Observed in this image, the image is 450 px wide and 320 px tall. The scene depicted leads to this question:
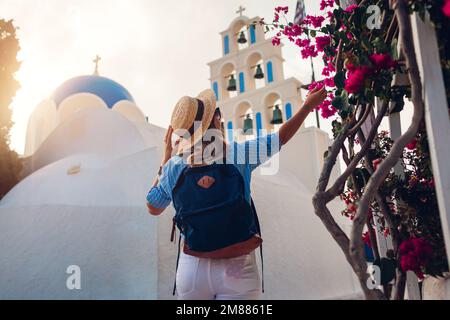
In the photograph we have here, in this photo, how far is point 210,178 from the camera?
58.7 inches

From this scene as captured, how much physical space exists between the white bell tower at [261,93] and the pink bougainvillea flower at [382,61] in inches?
286

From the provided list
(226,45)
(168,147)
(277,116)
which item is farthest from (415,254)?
(226,45)

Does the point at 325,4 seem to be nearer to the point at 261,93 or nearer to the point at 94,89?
the point at 261,93

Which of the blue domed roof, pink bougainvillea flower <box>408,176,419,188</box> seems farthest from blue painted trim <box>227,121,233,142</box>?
the blue domed roof

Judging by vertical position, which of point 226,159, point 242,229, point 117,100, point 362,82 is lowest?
point 242,229

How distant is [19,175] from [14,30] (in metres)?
3.92

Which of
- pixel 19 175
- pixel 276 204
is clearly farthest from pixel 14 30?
pixel 276 204

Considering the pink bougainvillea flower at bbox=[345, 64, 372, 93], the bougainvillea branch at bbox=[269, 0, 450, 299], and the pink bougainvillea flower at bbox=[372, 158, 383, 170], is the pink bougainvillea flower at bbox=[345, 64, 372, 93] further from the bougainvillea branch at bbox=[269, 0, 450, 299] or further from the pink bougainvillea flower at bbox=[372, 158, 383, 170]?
the pink bougainvillea flower at bbox=[372, 158, 383, 170]

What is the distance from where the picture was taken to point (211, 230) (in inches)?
56.8

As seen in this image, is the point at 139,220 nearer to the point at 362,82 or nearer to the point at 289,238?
the point at 289,238

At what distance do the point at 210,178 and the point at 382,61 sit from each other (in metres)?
0.85

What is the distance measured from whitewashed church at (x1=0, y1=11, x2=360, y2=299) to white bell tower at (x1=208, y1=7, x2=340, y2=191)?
3 cm

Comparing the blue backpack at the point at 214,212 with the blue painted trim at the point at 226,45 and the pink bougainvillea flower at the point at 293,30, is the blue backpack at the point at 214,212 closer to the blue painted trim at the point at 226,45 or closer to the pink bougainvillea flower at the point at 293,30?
the pink bougainvillea flower at the point at 293,30

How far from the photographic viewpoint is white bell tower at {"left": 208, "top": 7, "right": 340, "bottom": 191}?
930 cm
